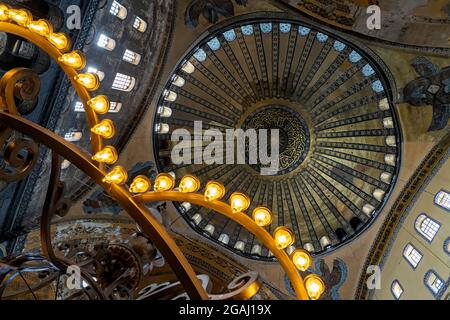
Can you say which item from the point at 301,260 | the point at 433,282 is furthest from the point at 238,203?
the point at 433,282

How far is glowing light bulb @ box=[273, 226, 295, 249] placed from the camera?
3.43 meters

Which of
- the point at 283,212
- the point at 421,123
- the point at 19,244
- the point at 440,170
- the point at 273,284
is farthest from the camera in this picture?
the point at 283,212

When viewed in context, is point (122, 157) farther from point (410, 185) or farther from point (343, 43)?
point (410, 185)

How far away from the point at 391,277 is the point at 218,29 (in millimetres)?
10789

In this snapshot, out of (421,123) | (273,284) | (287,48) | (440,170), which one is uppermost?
(287,48)

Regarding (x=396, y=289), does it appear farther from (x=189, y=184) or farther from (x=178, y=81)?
(x=189, y=184)

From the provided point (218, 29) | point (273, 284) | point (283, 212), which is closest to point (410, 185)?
point (283, 212)

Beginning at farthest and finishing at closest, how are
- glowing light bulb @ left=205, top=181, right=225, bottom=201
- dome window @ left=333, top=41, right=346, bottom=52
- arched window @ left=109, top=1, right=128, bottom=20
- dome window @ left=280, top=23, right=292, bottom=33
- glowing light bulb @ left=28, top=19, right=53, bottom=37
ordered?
1. dome window @ left=280, top=23, right=292, bottom=33
2. dome window @ left=333, top=41, right=346, bottom=52
3. arched window @ left=109, top=1, right=128, bottom=20
4. glowing light bulb @ left=28, top=19, right=53, bottom=37
5. glowing light bulb @ left=205, top=181, right=225, bottom=201

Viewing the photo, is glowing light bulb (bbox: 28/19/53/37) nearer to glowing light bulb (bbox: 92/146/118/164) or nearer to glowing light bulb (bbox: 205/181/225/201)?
glowing light bulb (bbox: 92/146/118/164)

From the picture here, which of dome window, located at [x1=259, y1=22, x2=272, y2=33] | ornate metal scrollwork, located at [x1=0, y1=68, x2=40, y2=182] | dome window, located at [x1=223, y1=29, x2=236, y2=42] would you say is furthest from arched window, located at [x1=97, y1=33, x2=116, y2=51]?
ornate metal scrollwork, located at [x1=0, y1=68, x2=40, y2=182]

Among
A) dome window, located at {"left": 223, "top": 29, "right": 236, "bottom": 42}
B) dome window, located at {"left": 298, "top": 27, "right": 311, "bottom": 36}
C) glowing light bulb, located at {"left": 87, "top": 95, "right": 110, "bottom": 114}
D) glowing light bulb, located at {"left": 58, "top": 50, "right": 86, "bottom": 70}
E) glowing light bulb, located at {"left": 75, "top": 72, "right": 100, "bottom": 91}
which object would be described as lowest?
glowing light bulb, located at {"left": 87, "top": 95, "right": 110, "bottom": 114}

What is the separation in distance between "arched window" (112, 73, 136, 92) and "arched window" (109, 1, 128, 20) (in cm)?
182

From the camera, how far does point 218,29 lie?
1352 cm

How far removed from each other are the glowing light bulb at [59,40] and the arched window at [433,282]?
36.4 ft
